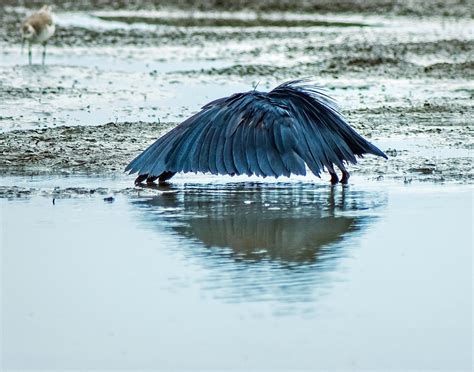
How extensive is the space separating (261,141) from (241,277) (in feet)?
6.99

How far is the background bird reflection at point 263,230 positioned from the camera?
556cm

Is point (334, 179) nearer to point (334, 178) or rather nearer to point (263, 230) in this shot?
point (334, 178)

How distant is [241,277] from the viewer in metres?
5.64

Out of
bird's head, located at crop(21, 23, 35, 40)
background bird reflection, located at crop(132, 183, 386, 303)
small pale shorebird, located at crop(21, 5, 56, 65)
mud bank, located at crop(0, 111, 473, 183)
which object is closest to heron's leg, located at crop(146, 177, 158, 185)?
background bird reflection, located at crop(132, 183, 386, 303)

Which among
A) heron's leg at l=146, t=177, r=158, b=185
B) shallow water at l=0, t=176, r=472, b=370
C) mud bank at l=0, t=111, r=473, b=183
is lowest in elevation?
shallow water at l=0, t=176, r=472, b=370

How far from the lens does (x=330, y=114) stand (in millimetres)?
7914

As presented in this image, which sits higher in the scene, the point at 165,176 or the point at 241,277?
the point at 165,176

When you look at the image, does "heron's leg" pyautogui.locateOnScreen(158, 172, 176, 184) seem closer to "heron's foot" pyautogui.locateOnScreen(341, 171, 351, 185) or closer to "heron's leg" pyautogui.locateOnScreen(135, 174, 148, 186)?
"heron's leg" pyautogui.locateOnScreen(135, 174, 148, 186)

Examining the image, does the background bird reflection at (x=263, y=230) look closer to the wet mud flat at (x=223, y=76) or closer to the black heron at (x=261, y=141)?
the black heron at (x=261, y=141)

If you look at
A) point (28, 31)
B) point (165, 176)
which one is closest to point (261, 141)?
point (165, 176)

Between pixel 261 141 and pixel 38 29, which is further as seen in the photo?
pixel 38 29

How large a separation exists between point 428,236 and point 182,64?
856cm

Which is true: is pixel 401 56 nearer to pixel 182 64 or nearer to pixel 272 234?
pixel 182 64

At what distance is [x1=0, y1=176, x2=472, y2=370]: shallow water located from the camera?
15.4ft
